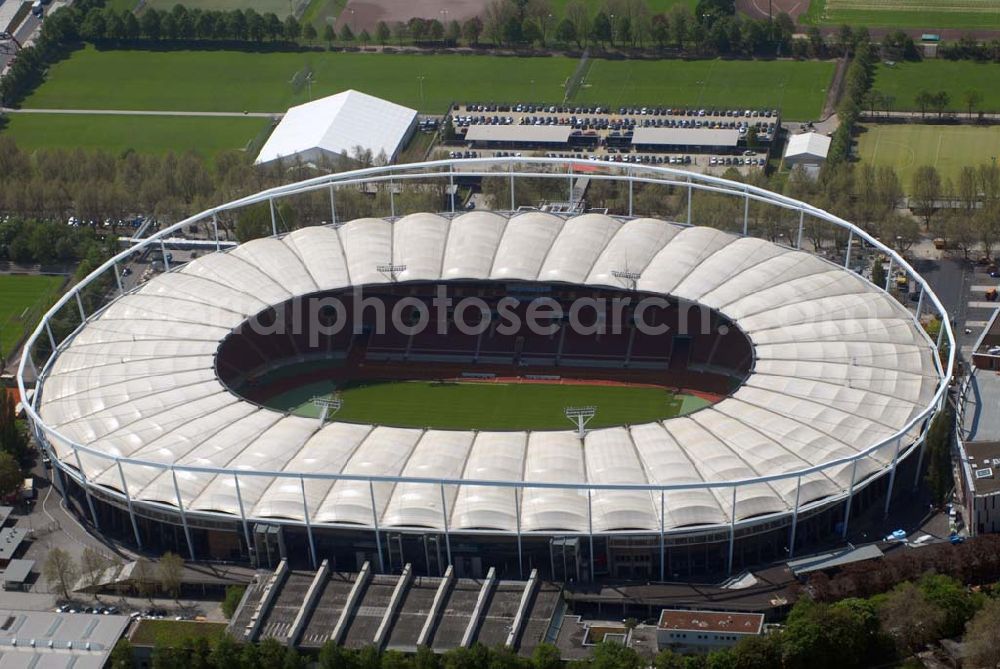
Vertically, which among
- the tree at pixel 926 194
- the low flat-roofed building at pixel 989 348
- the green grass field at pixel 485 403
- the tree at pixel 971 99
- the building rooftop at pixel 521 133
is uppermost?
the tree at pixel 971 99

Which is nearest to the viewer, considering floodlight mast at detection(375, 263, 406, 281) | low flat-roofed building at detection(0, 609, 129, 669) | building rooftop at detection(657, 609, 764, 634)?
building rooftop at detection(657, 609, 764, 634)

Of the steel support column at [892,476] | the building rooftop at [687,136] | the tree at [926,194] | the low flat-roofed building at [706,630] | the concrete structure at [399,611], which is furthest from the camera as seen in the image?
the building rooftop at [687,136]

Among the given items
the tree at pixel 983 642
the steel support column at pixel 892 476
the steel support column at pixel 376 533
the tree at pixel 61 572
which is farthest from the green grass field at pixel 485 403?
the tree at pixel 983 642

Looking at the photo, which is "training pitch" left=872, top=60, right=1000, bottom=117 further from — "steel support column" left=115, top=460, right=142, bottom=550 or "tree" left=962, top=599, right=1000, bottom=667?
"steel support column" left=115, top=460, right=142, bottom=550

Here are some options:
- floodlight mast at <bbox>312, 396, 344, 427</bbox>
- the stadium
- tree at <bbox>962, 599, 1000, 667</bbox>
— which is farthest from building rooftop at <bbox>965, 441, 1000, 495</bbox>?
floodlight mast at <bbox>312, 396, 344, 427</bbox>

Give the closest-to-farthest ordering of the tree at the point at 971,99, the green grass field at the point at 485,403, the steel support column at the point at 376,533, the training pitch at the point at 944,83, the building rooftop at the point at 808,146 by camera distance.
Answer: the steel support column at the point at 376,533 → the green grass field at the point at 485,403 → the building rooftop at the point at 808,146 → the tree at the point at 971,99 → the training pitch at the point at 944,83

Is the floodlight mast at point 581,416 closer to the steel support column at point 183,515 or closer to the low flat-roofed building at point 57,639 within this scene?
the steel support column at point 183,515

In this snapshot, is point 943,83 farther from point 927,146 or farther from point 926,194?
point 926,194
